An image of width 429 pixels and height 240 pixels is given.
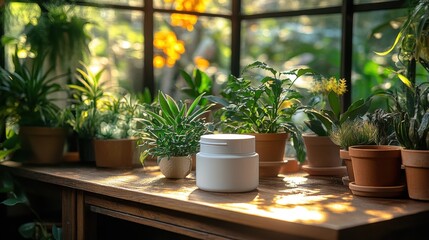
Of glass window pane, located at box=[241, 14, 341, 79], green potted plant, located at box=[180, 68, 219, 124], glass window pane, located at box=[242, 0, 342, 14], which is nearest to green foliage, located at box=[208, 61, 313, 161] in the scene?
green potted plant, located at box=[180, 68, 219, 124]

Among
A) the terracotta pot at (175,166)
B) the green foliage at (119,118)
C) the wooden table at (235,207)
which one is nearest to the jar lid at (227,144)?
A: the wooden table at (235,207)

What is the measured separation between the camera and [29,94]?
3432 mm

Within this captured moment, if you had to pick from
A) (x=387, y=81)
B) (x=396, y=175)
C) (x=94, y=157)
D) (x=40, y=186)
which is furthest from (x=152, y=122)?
(x=387, y=81)

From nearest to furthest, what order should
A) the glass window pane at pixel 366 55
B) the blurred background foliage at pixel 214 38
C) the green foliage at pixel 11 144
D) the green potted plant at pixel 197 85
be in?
the green foliage at pixel 11 144
the green potted plant at pixel 197 85
the blurred background foliage at pixel 214 38
the glass window pane at pixel 366 55

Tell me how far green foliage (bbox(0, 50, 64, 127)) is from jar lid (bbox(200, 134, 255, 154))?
1128 millimetres

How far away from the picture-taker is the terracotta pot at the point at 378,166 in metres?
2.52

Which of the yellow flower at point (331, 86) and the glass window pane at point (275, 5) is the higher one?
the glass window pane at point (275, 5)

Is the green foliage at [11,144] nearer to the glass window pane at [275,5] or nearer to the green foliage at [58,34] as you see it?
the green foliage at [58,34]

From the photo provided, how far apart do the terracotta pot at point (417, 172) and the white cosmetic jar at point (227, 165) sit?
58 centimetres

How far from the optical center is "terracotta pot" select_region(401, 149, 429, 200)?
2.43m

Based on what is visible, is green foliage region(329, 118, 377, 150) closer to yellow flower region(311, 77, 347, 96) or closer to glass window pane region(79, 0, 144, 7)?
yellow flower region(311, 77, 347, 96)

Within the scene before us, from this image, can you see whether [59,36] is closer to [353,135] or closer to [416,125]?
[353,135]

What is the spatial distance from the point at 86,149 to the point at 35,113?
31 centimetres

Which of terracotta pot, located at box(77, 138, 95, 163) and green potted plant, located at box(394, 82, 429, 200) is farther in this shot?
terracotta pot, located at box(77, 138, 95, 163)
